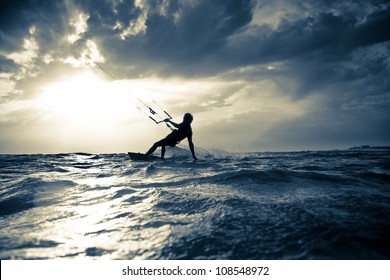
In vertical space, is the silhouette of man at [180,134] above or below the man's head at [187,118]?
below

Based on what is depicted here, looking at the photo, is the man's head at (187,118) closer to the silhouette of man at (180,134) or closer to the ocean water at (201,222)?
the silhouette of man at (180,134)

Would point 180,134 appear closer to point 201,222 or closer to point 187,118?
point 187,118

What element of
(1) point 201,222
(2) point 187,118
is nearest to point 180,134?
(2) point 187,118

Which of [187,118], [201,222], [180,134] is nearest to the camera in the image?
[201,222]

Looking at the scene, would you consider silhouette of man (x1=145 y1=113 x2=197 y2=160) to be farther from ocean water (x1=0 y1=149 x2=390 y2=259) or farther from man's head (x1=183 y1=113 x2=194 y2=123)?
ocean water (x1=0 y1=149 x2=390 y2=259)

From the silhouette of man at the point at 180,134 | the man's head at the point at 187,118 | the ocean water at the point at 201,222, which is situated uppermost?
the man's head at the point at 187,118

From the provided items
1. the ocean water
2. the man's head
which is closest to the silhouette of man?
the man's head

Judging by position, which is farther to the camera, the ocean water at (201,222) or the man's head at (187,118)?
the man's head at (187,118)

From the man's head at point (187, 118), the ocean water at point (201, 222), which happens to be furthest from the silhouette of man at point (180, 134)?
the ocean water at point (201, 222)

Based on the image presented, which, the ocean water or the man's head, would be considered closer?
the ocean water

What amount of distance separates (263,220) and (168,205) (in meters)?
1.44
